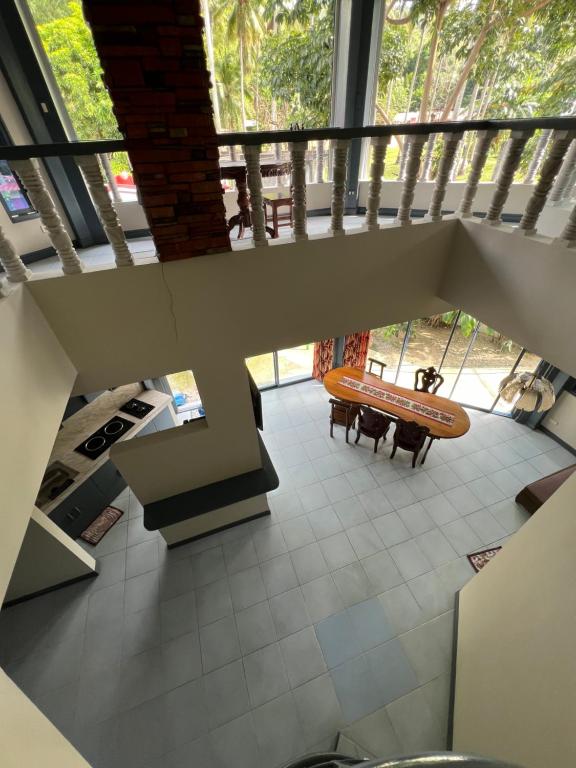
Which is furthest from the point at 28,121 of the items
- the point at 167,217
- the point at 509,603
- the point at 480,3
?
the point at 480,3

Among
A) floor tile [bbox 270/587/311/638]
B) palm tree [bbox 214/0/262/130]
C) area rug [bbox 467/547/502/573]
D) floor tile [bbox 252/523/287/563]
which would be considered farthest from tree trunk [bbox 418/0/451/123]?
floor tile [bbox 270/587/311/638]

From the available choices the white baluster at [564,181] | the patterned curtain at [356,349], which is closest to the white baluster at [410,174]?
the white baluster at [564,181]

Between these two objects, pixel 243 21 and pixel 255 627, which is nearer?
pixel 255 627

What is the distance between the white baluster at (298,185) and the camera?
1937mm

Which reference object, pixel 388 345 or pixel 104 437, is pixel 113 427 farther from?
pixel 388 345

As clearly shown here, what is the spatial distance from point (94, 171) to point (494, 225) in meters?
2.61

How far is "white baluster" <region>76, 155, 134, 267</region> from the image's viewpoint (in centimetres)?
172

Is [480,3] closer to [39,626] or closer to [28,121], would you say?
[28,121]

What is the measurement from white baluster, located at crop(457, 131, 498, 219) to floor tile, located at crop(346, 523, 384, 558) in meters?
3.37

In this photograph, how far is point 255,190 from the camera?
79.7 inches

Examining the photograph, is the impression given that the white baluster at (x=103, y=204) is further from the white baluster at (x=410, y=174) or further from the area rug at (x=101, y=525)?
the area rug at (x=101, y=525)

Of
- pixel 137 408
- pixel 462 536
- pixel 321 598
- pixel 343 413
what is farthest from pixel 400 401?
pixel 137 408

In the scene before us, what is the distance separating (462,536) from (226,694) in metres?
2.91

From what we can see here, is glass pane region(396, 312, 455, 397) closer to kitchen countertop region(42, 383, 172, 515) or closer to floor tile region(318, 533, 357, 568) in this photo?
floor tile region(318, 533, 357, 568)
